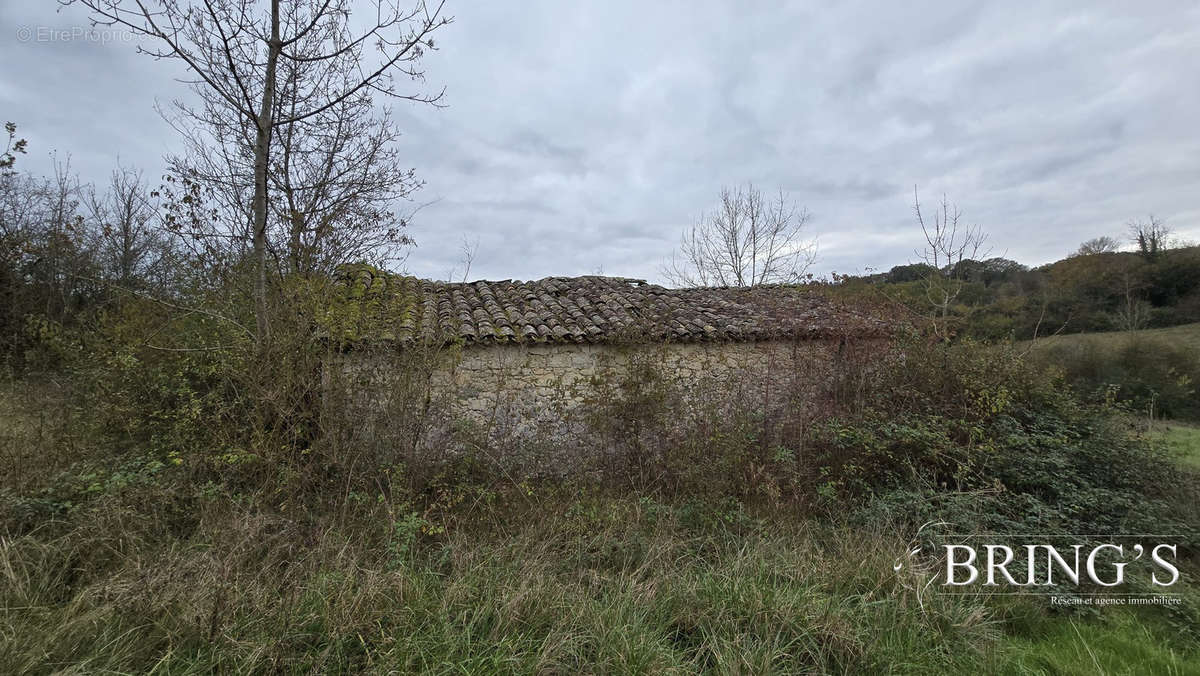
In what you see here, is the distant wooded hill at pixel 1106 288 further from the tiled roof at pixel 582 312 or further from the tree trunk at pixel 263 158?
the tree trunk at pixel 263 158

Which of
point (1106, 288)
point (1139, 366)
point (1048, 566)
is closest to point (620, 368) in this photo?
point (1048, 566)

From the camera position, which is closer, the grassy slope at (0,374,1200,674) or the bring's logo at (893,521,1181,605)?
the grassy slope at (0,374,1200,674)

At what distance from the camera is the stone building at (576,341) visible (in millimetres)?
4988

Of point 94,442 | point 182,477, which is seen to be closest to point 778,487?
point 182,477

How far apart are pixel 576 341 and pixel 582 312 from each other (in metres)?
1.12

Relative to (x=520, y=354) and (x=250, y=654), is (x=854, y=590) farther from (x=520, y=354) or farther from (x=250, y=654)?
(x=520, y=354)

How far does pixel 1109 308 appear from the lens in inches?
717

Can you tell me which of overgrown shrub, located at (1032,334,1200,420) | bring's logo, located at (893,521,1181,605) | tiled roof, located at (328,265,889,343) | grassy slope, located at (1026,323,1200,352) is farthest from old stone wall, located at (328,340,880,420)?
grassy slope, located at (1026,323,1200,352)

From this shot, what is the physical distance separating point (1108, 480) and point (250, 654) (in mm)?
7542

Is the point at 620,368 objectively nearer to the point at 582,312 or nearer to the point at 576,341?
the point at 576,341

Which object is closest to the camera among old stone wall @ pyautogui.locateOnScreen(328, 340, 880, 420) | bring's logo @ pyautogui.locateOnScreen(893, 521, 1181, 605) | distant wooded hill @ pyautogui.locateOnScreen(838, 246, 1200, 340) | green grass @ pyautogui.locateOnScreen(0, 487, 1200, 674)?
green grass @ pyautogui.locateOnScreen(0, 487, 1200, 674)

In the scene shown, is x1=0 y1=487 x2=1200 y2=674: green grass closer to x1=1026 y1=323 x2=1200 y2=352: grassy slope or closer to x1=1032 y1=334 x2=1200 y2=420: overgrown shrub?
x1=1032 y1=334 x2=1200 y2=420: overgrown shrub

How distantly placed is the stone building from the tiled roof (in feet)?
0.07

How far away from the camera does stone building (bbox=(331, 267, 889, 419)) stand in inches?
196
